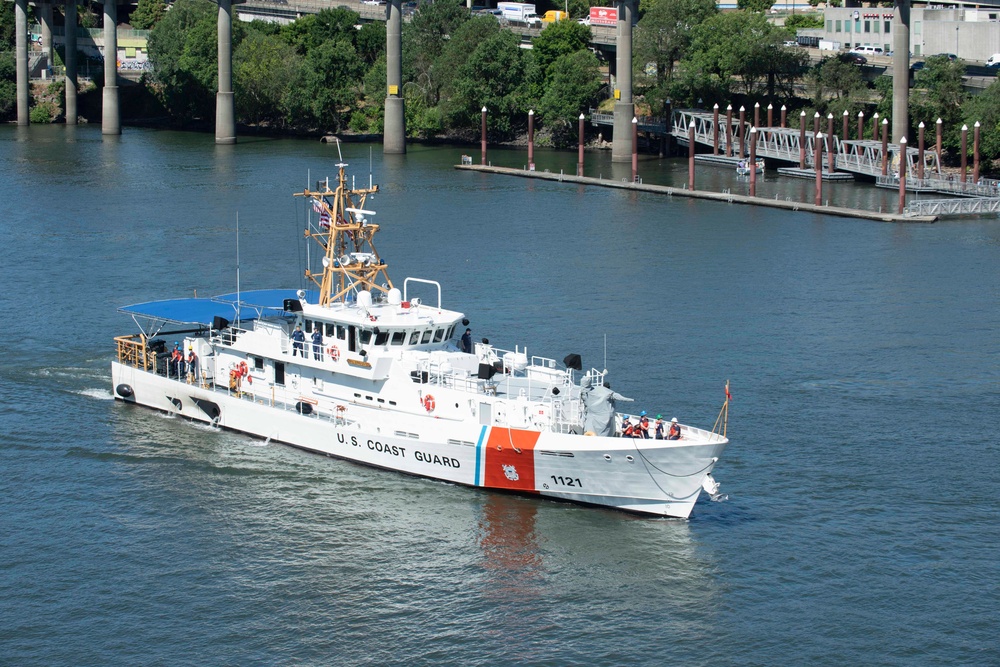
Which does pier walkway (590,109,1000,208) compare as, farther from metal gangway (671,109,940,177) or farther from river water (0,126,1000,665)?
river water (0,126,1000,665)

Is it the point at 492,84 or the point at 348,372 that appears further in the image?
the point at 492,84

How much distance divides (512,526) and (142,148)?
9939 cm

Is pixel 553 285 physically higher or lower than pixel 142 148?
lower

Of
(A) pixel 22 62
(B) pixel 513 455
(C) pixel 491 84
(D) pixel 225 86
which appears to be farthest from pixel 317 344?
(A) pixel 22 62

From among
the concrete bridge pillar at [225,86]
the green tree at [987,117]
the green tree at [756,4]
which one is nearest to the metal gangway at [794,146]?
the green tree at [987,117]

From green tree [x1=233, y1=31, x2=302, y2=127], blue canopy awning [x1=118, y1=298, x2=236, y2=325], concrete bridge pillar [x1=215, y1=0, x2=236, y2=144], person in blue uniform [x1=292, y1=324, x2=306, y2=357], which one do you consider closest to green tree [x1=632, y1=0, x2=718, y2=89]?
green tree [x1=233, y1=31, x2=302, y2=127]

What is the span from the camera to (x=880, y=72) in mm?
120438

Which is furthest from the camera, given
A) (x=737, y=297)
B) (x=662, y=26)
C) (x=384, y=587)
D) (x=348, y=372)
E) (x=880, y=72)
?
(x=662, y=26)

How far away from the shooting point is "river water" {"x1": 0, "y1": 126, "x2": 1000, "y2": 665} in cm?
3328

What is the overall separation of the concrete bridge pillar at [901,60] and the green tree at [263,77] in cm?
6108

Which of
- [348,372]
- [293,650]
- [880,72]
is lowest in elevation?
[293,650]

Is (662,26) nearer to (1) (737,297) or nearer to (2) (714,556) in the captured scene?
(1) (737,297)

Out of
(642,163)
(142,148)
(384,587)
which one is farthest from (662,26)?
(384,587)

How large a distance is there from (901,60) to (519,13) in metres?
57.9
